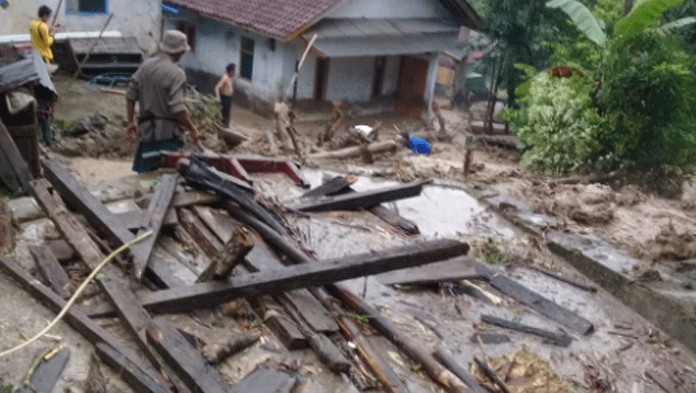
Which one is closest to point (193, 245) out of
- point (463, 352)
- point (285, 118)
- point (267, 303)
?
point (267, 303)

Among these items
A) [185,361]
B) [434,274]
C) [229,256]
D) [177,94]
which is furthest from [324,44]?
[185,361]

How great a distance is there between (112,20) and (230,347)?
15.4 meters

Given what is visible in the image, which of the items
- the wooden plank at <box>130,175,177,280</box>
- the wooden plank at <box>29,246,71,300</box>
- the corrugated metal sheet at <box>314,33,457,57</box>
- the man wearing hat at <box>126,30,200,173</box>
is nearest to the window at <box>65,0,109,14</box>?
the corrugated metal sheet at <box>314,33,457,57</box>

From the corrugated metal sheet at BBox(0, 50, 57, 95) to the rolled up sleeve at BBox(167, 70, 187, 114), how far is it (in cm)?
135

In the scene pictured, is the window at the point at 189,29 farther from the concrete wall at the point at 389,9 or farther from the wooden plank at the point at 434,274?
the wooden plank at the point at 434,274

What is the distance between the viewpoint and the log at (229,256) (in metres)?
4.63

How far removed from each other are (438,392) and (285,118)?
744 centimetres

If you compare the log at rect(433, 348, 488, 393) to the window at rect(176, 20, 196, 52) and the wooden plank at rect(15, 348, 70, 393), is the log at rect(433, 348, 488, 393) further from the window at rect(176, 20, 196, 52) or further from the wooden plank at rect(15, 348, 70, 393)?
the window at rect(176, 20, 196, 52)

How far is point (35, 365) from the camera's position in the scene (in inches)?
160

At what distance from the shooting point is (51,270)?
4984mm

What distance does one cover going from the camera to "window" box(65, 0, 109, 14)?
17.4m

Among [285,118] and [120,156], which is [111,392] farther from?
[120,156]

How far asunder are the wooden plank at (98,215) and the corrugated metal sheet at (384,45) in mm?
14287

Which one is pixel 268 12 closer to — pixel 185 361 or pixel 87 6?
pixel 87 6
